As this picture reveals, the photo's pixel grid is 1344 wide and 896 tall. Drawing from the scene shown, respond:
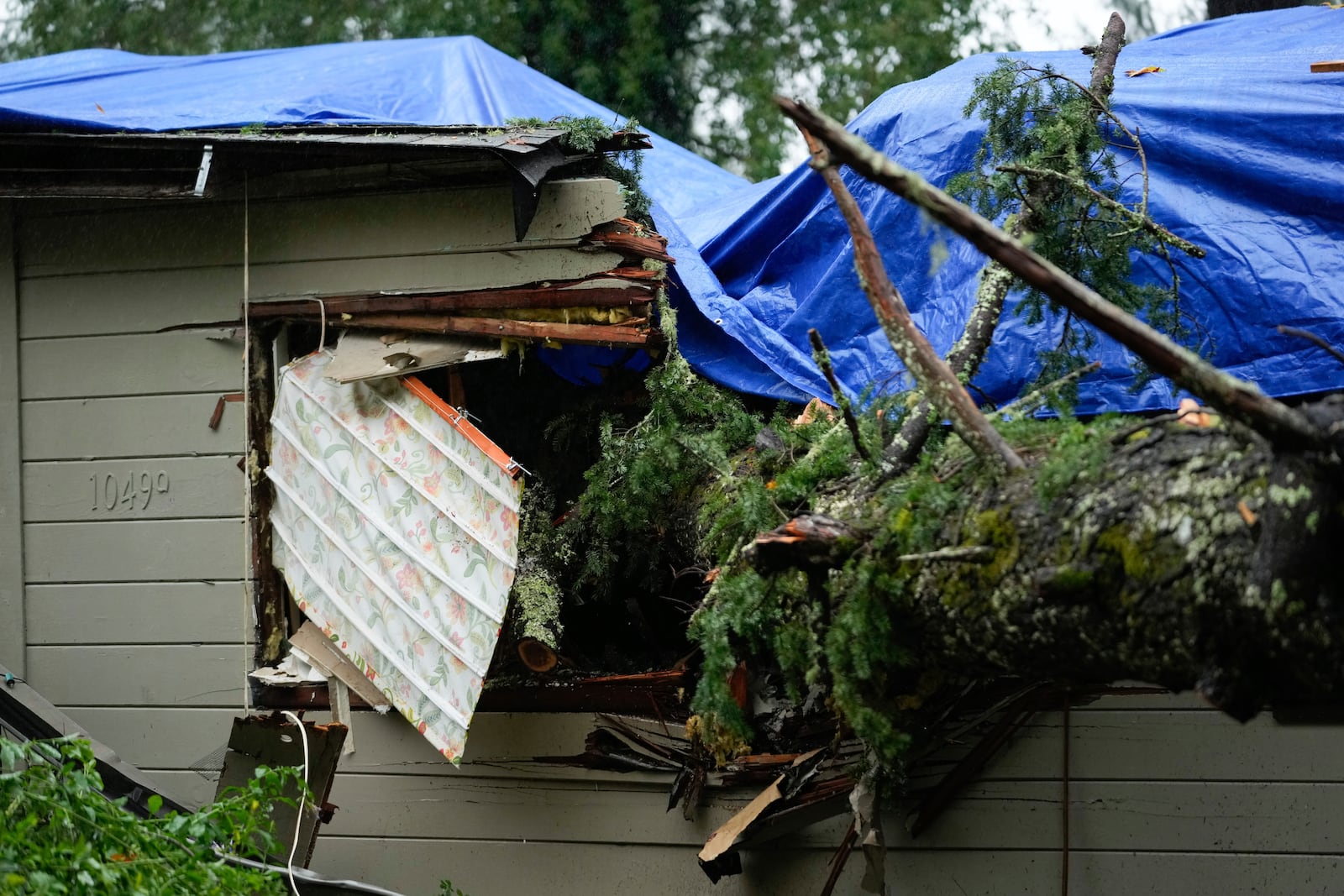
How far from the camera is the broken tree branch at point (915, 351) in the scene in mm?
2539

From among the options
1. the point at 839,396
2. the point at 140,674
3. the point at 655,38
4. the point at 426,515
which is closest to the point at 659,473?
the point at 426,515

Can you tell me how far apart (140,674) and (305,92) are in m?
2.84

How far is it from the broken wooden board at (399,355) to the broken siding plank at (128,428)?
644 mm

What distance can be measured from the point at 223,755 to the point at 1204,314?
444 cm

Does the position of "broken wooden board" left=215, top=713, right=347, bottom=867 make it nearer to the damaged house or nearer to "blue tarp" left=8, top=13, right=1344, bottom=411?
the damaged house

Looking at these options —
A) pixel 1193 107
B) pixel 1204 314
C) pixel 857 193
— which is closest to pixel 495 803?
pixel 857 193

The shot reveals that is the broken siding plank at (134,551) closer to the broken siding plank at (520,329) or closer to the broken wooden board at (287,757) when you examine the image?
the broken wooden board at (287,757)

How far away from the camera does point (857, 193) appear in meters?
5.26

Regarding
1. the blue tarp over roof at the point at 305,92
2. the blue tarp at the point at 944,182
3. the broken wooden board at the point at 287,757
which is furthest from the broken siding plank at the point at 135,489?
the blue tarp at the point at 944,182

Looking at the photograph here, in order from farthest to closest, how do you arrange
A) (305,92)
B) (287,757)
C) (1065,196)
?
(305,92) < (287,757) < (1065,196)

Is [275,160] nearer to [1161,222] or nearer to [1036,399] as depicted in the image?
[1036,399]

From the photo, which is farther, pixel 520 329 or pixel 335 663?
pixel 335 663

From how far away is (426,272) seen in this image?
5090 millimetres

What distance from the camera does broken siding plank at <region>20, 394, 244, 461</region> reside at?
17.4 ft
